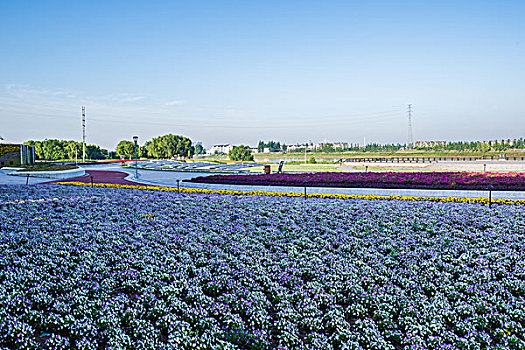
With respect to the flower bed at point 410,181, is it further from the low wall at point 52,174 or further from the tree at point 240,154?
the tree at point 240,154

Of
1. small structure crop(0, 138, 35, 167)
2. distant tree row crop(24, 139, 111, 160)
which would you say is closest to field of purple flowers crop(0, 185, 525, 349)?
small structure crop(0, 138, 35, 167)

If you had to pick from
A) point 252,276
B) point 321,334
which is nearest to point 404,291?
point 321,334

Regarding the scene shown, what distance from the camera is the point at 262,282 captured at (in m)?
4.72

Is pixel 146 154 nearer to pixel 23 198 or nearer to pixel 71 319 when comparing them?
pixel 23 198

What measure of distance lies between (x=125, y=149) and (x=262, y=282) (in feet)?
Result: 252

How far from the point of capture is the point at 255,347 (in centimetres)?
335

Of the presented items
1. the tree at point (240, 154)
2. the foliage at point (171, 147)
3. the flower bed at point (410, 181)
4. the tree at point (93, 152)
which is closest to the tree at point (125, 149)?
the tree at point (93, 152)

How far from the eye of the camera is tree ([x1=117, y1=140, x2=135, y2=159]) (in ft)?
242

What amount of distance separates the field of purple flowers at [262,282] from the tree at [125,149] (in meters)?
68.9

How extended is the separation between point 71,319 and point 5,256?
2.59 meters

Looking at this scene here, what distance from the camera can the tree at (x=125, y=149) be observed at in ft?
242

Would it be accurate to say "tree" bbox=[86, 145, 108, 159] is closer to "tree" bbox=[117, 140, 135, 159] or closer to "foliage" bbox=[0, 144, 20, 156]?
"tree" bbox=[117, 140, 135, 159]

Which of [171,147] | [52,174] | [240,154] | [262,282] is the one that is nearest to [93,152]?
[171,147]

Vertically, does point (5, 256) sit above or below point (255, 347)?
above
